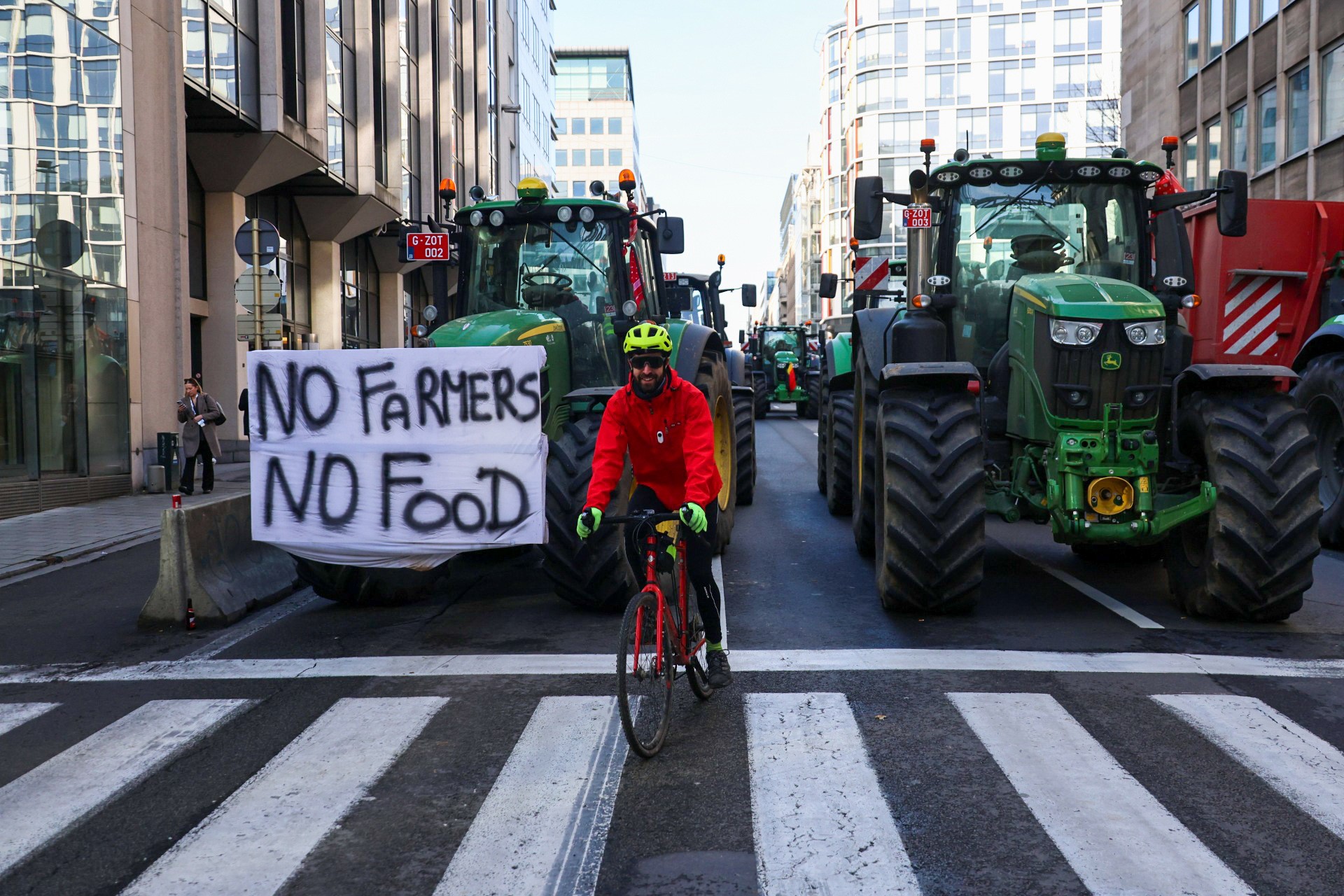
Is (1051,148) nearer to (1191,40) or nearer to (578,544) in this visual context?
(578,544)

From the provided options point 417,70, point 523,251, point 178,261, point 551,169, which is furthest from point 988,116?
point 523,251

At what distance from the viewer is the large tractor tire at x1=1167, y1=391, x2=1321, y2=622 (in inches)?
279

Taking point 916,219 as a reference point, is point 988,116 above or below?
above

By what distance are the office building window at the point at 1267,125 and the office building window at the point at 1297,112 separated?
1.74 feet

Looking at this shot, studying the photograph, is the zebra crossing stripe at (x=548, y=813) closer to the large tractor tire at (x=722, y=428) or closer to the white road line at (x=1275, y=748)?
the white road line at (x=1275, y=748)

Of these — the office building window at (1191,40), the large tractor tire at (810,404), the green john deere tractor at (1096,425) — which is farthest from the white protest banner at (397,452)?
the office building window at (1191,40)

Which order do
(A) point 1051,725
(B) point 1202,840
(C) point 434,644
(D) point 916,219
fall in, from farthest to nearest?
(D) point 916,219 → (C) point 434,644 → (A) point 1051,725 → (B) point 1202,840

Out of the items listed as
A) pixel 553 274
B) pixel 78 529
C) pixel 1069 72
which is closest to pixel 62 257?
pixel 78 529

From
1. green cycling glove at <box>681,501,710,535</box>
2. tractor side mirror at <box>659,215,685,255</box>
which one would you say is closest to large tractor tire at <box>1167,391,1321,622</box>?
green cycling glove at <box>681,501,710,535</box>

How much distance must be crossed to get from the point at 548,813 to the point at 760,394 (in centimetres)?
2949

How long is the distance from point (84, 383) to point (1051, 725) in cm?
1578

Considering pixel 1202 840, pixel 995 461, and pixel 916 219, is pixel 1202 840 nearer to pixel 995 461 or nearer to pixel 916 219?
pixel 995 461

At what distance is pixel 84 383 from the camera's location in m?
17.6

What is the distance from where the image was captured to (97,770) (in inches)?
203
